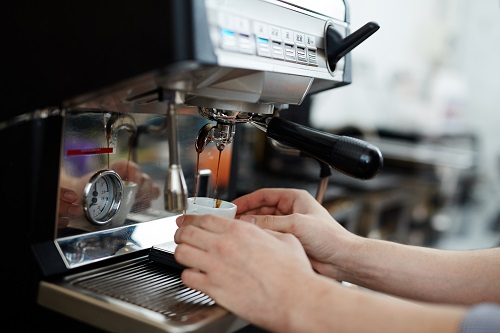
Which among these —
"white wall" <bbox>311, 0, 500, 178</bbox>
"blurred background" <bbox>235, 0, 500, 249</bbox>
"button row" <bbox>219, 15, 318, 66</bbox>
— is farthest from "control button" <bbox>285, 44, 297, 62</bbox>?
"white wall" <bbox>311, 0, 500, 178</bbox>

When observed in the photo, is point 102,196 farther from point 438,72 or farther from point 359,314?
point 438,72

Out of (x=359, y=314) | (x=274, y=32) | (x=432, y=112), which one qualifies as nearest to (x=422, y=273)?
(x=359, y=314)

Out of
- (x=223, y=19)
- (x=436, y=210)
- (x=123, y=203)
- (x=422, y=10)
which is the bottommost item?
(x=436, y=210)

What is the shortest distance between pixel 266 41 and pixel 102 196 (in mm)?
288

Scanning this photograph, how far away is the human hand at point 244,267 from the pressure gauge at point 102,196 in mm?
133

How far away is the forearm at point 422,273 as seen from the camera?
0.81 m

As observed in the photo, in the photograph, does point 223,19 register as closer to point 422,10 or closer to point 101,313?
point 101,313

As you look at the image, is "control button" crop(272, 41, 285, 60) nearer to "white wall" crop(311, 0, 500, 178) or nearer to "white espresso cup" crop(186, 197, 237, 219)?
"white espresso cup" crop(186, 197, 237, 219)

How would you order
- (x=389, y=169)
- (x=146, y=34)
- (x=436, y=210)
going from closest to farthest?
1. (x=146, y=34)
2. (x=389, y=169)
3. (x=436, y=210)

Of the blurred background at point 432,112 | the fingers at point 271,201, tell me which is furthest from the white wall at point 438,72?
the fingers at point 271,201

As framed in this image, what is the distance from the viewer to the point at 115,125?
A: 0.72 meters

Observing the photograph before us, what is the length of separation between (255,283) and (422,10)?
160 inches

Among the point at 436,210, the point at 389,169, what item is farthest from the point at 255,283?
the point at 436,210

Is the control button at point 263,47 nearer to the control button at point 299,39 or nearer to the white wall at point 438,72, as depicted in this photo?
the control button at point 299,39
